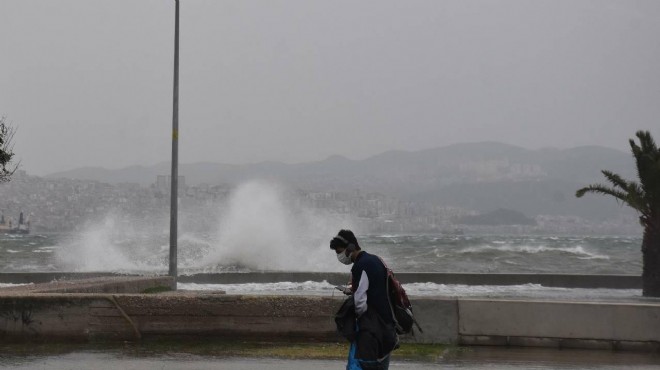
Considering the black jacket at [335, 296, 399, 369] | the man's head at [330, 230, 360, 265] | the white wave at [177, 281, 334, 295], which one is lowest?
the white wave at [177, 281, 334, 295]

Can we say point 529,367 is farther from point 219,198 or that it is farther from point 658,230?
point 219,198

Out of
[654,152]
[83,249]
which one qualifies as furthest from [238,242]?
[654,152]

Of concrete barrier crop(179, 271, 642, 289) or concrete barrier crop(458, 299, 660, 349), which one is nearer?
concrete barrier crop(458, 299, 660, 349)

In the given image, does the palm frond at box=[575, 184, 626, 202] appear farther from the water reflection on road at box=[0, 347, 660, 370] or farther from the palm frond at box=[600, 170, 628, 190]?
the water reflection on road at box=[0, 347, 660, 370]

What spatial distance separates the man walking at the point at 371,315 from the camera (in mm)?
6703

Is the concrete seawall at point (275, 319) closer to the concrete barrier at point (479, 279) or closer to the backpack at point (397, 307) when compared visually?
the backpack at point (397, 307)

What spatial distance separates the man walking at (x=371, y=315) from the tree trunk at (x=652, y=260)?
23347 millimetres

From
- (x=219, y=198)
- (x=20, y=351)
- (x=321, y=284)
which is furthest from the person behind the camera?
(x=219, y=198)

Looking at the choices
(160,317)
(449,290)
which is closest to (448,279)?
(449,290)

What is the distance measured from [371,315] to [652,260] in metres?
23.9

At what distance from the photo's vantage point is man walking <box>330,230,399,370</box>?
6703mm

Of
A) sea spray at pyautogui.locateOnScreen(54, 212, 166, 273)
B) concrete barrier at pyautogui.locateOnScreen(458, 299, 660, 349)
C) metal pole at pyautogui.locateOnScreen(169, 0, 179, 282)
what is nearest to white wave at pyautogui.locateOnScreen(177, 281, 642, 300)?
metal pole at pyautogui.locateOnScreen(169, 0, 179, 282)

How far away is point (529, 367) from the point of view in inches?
385

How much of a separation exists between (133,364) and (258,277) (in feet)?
78.3
